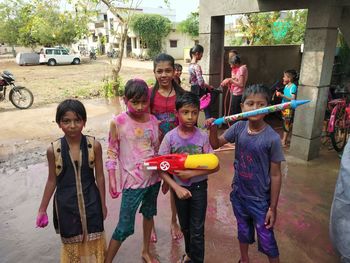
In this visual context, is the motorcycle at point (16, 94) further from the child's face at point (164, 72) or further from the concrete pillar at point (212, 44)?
the child's face at point (164, 72)

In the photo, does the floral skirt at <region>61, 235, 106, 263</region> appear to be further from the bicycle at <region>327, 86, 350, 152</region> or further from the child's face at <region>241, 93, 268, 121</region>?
the bicycle at <region>327, 86, 350, 152</region>

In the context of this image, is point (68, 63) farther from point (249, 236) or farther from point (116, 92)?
point (249, 236)

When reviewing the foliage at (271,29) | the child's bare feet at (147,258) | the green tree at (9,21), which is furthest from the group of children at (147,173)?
the green tree at (9,21)

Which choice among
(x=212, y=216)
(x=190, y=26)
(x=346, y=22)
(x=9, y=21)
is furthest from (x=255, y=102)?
(x=9, y=21)

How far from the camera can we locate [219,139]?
2.23 meters

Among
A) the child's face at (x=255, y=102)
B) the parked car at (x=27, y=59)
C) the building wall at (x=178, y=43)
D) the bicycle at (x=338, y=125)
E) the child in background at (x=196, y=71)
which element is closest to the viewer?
the child's face at (x=255, y=102)

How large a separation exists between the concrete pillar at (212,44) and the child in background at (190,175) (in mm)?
4112

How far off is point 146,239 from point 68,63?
27341 mm

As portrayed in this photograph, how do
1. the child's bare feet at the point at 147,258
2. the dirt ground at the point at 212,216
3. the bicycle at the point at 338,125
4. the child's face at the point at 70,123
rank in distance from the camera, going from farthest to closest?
1. the bicycle at the point at 338,125
2. the dirt ground at the point at 212,216
3. the child's bare feet at the point at 147,258
4. the child's face at the point at 70,123

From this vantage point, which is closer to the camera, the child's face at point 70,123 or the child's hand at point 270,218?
the child's face at point 70,123

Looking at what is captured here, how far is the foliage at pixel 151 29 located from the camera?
3291 cm

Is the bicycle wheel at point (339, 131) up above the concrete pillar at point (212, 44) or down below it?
below

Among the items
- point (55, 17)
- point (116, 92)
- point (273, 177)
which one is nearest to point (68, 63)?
point (55, 17)

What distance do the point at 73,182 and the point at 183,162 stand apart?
2.33 feet
